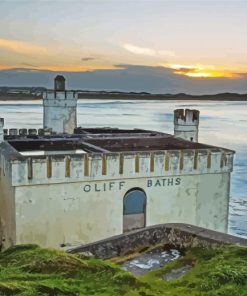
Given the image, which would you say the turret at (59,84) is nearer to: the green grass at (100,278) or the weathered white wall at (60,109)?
Result: the weathered white wall at (60,109)

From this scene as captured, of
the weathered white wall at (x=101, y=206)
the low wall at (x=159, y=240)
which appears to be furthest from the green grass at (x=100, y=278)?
the weathered white wall at (x=101, y=206)

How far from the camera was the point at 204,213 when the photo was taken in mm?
16609

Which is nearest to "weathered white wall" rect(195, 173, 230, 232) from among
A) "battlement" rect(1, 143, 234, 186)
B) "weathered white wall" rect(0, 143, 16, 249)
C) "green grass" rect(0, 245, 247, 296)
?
"battlement" rect(1, 143, 234, 186)

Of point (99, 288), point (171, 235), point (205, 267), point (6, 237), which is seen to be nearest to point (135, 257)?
Result: point (171, 235)

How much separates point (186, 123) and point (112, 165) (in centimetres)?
757

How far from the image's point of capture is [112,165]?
14844 millimetres

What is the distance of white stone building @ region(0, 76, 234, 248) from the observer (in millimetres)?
14164

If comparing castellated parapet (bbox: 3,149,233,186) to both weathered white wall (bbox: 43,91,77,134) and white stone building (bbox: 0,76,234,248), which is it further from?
weathered white wall (bbox: 43,91,77,134)

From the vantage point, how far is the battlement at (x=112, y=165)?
1389cm

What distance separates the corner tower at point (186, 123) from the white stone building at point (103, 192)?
468 cm

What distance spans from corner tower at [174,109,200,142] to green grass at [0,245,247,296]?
15.5 meters

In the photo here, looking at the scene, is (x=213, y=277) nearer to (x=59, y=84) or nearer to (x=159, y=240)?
(x=159, y=240)

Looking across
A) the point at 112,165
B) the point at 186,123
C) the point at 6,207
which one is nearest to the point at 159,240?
the point at 112,165

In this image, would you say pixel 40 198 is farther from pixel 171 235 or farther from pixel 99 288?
pixel 99 288
